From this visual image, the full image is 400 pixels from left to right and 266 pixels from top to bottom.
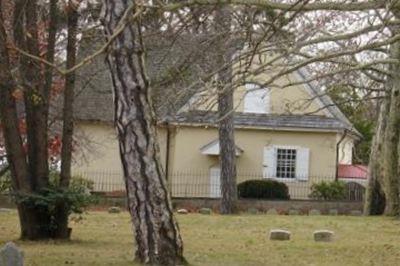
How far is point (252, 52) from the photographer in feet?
47.1

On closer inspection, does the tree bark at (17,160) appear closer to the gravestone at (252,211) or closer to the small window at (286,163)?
the gravestone at (252,211)

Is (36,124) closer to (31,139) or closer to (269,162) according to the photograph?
(31,139)

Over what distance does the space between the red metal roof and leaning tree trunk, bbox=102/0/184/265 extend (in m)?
32.6

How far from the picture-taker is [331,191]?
39.6m

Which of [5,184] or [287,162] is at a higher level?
[287,162]

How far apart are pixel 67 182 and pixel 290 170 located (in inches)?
978

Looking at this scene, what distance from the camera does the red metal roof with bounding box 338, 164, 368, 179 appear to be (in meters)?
44.7

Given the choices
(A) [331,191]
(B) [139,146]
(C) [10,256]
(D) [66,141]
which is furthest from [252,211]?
(C) [10,256]

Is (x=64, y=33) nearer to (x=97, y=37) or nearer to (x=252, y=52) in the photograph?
(x=97, y=37)

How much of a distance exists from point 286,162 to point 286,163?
0.06 m

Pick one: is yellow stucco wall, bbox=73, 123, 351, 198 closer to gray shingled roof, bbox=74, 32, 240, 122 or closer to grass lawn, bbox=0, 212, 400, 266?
grass lawn, bbox=0, 212, 400, 266

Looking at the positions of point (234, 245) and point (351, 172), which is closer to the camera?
point (234, 245)

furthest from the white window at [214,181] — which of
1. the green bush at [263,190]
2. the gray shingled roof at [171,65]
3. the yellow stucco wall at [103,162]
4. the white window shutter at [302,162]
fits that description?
the gray shingled roof at [171,65]

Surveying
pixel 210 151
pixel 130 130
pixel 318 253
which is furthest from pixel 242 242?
pixel 210 151
